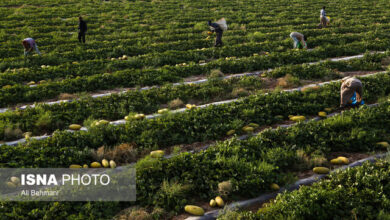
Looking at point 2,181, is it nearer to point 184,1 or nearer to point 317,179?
point 317,179

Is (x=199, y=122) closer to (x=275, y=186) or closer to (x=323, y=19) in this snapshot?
(x=275, y=186)

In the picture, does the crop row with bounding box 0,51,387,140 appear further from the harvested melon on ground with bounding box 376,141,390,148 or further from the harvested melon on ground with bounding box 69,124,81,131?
the harvested melon on ground with bounding box 376,141,390,148

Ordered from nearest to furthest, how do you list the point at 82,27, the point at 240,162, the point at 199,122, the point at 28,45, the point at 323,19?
the point at 240,162 < the point at 199,122 < the point at 28,45 < the point at 82,27 < the point at 323,19

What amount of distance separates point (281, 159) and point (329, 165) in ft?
3.45

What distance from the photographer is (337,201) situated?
16.9 ft

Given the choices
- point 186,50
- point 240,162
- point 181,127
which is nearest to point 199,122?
point 181,127

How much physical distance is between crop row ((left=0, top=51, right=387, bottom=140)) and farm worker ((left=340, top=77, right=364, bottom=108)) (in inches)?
98.5

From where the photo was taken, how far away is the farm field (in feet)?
17.8

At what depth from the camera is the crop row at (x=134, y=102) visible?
820 centimetres

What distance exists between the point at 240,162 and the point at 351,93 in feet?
16.2

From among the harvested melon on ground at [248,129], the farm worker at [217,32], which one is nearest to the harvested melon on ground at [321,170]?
the harvested melon on ground at [248,129]

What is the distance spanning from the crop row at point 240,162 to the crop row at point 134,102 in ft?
5.00

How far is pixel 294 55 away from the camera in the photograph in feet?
48.2

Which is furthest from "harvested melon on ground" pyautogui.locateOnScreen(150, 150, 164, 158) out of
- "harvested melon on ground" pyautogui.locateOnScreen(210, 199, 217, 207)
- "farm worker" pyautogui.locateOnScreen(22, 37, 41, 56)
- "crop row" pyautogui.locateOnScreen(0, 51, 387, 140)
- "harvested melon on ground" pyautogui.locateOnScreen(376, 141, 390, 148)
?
"farm worker" pyautogui.locateOnScreen(22, 37, 41, 56)
